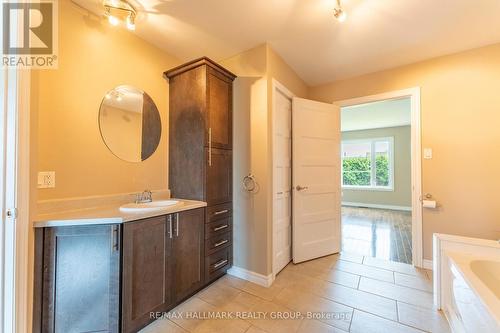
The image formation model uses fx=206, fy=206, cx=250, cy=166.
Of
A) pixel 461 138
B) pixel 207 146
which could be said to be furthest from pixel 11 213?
pixel 461 138

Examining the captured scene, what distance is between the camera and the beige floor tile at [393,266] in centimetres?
243

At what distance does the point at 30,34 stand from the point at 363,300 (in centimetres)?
333

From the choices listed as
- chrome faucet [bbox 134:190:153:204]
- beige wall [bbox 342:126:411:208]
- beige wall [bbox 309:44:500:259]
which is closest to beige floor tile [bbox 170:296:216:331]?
chrome faucet [bbox 134:190:153:204]

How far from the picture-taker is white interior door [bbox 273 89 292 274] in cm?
237

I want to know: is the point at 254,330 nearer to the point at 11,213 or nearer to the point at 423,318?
the point at 423,318

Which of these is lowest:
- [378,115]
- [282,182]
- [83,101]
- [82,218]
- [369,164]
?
[82,218]

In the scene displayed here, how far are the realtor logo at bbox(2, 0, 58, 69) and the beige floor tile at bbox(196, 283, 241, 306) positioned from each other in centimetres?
225

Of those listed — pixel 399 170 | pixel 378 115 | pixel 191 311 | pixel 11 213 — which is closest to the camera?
pixel 11 213

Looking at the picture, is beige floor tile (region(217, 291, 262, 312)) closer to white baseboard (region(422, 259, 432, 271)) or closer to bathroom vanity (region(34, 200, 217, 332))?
bathroom vanity (region(34, 200, 217, 332))

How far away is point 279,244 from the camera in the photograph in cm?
247

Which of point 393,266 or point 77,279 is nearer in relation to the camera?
point 77,279

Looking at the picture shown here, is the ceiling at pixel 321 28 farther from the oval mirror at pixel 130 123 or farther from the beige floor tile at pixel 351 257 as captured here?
the beige floor tile at pixel 351 257

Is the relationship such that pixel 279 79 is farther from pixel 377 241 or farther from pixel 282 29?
pixel 377 241

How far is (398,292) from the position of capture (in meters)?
2.02
